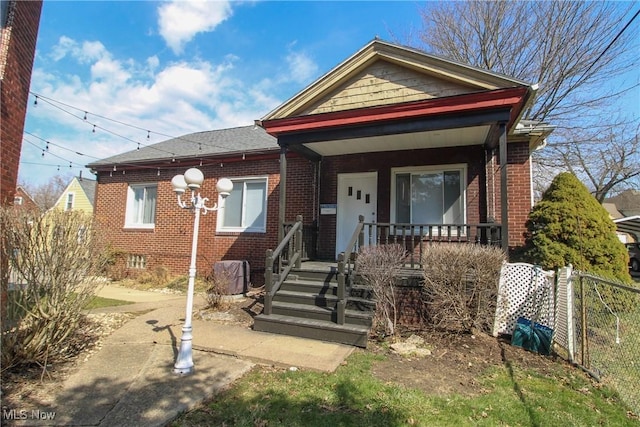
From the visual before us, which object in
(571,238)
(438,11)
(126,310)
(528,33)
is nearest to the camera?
(571,238)

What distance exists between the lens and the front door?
870 cm

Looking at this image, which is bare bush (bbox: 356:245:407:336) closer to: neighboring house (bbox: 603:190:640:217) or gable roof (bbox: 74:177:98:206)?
gable roof (bbox: 74:177:98:206)

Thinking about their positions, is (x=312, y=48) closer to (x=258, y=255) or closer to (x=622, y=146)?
(x=258, y=255)

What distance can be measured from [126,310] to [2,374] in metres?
3.28

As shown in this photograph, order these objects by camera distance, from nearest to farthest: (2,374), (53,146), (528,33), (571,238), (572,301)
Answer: (2,374) < (572,301) < (571,238) < (53,146) < (528,33)

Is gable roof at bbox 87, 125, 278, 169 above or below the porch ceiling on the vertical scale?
above

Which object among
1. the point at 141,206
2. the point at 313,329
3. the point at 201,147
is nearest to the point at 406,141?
the point at 313,329

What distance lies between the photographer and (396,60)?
6852mm

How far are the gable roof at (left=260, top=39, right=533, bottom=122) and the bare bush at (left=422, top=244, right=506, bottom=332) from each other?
2.99 meters

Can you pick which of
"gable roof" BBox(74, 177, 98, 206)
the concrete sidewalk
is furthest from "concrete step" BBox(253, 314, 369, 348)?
"gable roof" BBox(74, 177, 98, 206)

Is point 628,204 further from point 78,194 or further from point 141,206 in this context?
point 78,194

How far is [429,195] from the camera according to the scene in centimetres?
822

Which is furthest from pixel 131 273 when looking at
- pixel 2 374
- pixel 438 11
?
pixel 438 11

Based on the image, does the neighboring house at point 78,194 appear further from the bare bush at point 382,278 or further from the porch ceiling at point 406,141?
the bare bush at point 382,278
